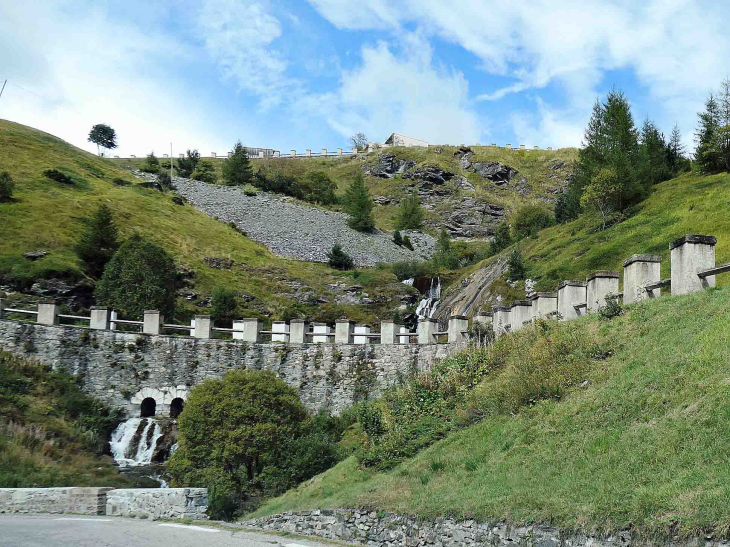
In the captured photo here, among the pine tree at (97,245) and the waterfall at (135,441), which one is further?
the pine tree at (97,245)

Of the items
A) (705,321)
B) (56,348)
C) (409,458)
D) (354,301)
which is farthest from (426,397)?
(354,301)

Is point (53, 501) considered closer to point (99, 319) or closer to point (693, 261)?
point (693, 261)

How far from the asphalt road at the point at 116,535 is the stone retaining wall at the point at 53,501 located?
1168mm

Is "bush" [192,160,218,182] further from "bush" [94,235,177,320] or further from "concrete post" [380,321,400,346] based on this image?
"concrete post" [380,321,400,346]

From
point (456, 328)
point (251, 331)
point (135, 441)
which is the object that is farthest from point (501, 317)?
point (135, 441)

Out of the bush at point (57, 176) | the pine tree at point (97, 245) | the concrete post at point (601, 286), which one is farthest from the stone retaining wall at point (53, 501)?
the bush at point (57, 176)

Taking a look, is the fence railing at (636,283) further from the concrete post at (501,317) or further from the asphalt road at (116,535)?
the asphalt road at (116,535)

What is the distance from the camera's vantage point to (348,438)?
24625 millimetres

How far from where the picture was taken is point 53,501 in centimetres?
1285

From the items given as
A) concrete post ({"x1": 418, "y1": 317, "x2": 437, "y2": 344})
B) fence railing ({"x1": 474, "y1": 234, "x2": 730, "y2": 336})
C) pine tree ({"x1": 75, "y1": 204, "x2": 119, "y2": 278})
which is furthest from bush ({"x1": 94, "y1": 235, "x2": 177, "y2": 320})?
fence railing ({"x1": 474, "y1": 234, "x2": 730, "y2": 336})

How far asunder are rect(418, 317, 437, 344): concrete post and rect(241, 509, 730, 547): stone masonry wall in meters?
13.9

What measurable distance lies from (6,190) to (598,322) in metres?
52.9

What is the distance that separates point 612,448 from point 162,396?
914 inches

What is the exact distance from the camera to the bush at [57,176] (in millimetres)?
66731
